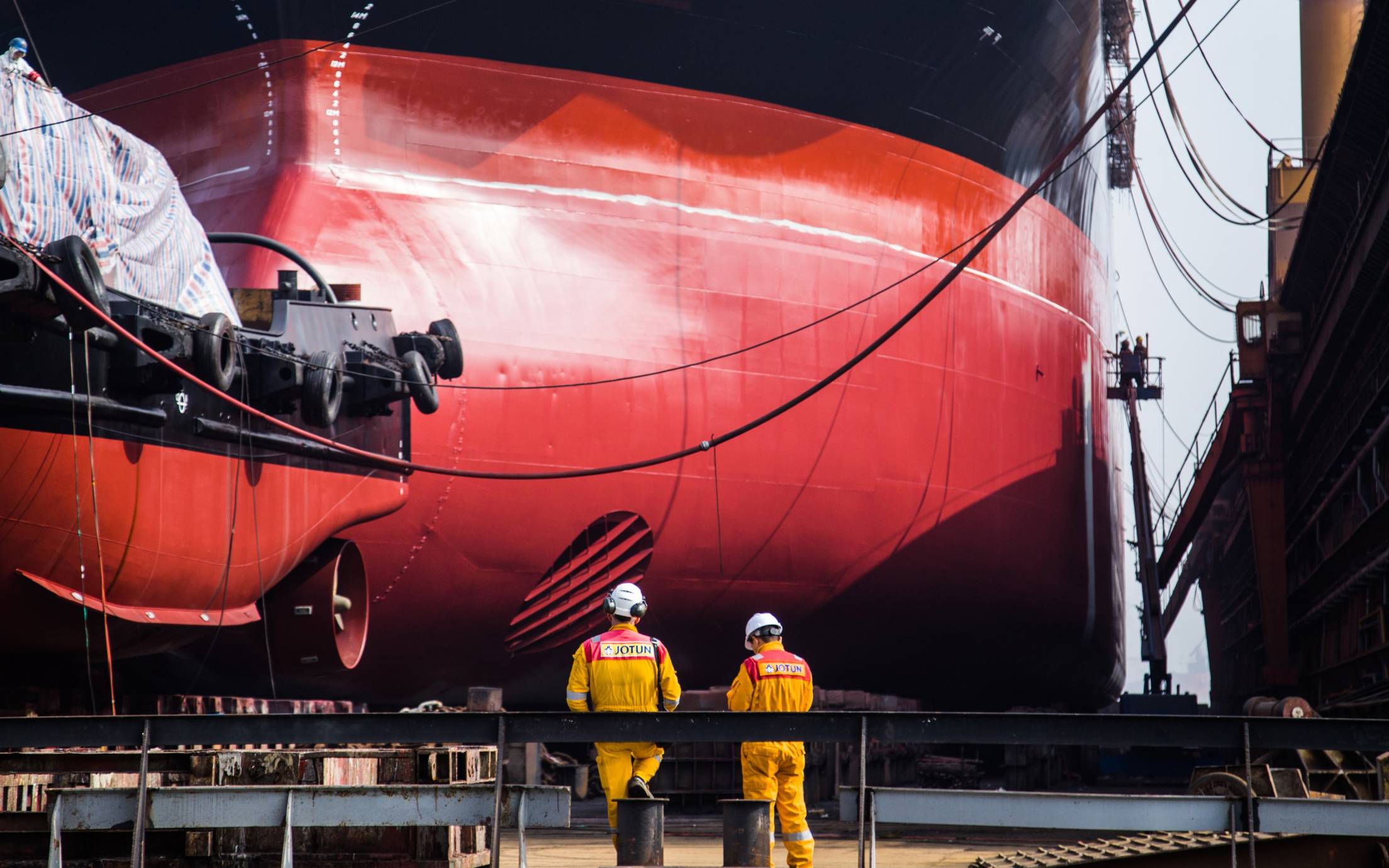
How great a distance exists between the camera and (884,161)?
45.9ft

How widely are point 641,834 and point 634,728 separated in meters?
0.36

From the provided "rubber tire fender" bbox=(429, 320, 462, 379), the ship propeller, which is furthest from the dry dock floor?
"rubber tire fender" bbox=(429, 320, 462, 379)

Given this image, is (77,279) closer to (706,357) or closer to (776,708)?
(776,708)

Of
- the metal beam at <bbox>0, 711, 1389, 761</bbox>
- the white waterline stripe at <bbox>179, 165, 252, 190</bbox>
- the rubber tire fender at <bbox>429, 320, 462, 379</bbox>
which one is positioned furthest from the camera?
the white waterline stripe at <bbox>179, 165, 252, 190</bbox>

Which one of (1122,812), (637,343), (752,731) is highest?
(637,343)

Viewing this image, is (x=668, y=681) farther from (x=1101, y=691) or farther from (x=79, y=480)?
(x=1101, y=691)

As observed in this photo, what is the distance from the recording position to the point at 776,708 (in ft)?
19.2

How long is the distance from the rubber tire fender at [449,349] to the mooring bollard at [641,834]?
6.37 m

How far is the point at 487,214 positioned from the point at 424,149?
29.6 inches

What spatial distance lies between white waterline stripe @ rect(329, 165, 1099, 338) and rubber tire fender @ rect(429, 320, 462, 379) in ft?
6.35

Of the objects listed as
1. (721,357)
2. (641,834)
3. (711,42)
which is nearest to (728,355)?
(721,357)

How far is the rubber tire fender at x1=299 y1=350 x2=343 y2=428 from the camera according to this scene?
30.5ft

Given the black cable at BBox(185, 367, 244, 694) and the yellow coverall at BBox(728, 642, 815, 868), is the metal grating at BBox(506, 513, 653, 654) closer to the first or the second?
the black cable at BBox(185, 367, 244, 694)

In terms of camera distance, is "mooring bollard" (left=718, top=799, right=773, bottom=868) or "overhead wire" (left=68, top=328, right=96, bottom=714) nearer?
"mooring bollard" (left=718, top=799, right=773, bottom=868)
